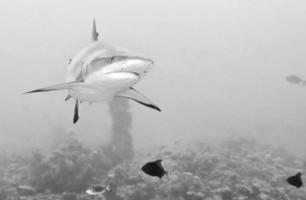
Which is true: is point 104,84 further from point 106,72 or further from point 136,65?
point 136,65

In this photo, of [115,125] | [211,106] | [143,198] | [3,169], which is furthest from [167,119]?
[143,198]

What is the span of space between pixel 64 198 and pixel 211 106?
58.4 m

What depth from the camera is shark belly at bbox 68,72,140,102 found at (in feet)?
10.1

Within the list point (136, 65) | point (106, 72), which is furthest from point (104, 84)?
point (136, 65)

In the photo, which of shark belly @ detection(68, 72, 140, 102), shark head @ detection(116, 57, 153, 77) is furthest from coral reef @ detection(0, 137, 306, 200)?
shark head @ detection(116, 57, 153, 77)

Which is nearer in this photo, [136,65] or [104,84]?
[136,65]

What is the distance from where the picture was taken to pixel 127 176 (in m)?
10.6

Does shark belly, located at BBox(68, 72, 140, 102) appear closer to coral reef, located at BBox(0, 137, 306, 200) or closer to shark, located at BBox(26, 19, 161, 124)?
→ shark, located at BBox(26, 19, 161, 124)

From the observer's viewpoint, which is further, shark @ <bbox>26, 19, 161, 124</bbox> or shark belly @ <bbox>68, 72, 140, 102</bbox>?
shark belly @ <bbox>68, 72, 140, 102</bbox>

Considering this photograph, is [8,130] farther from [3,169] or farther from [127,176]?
[127,176]

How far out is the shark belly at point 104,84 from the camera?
307cm

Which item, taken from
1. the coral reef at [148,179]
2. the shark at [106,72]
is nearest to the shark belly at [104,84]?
the shark at [106,72]

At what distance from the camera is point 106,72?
10.2ft

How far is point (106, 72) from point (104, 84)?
0.62ft
